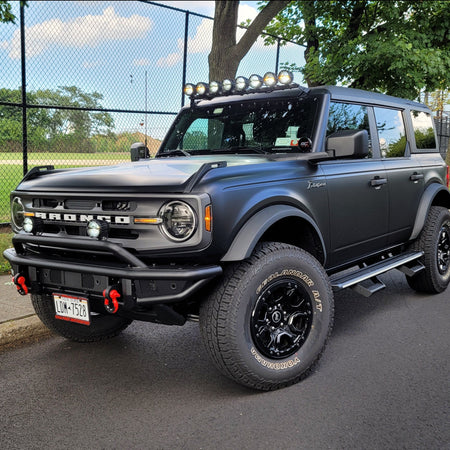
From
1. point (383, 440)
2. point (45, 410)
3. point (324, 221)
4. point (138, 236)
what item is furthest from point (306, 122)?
point (45, 410)

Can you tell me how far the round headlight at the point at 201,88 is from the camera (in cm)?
470

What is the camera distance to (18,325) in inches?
167

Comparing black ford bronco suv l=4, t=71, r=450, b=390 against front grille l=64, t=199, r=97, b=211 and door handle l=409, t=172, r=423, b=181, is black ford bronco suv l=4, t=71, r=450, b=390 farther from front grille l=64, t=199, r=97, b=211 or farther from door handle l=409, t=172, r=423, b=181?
door handle l=409, t=172, r=423, b=181

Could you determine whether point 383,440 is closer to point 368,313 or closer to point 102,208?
point 102,208

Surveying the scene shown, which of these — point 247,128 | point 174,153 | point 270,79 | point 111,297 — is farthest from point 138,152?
point 111,297

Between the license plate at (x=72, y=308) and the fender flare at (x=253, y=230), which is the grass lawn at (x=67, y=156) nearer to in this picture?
the license plate at (x=72, y=308)

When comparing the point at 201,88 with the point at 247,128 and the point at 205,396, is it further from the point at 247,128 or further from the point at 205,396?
the point at 205,396

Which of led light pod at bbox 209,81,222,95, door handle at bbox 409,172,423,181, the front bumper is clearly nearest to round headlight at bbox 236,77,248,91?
led light pod at bbox 209,81,222,95

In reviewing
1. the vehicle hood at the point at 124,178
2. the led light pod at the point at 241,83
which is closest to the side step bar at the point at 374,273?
the vehicle hood at the point at 124,178

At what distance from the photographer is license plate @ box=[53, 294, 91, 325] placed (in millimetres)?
3145

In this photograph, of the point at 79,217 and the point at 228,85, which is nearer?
the point at 79,217

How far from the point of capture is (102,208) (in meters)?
3.10

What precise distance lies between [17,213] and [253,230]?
65.8 inches

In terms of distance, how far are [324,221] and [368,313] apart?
5.07 ft
